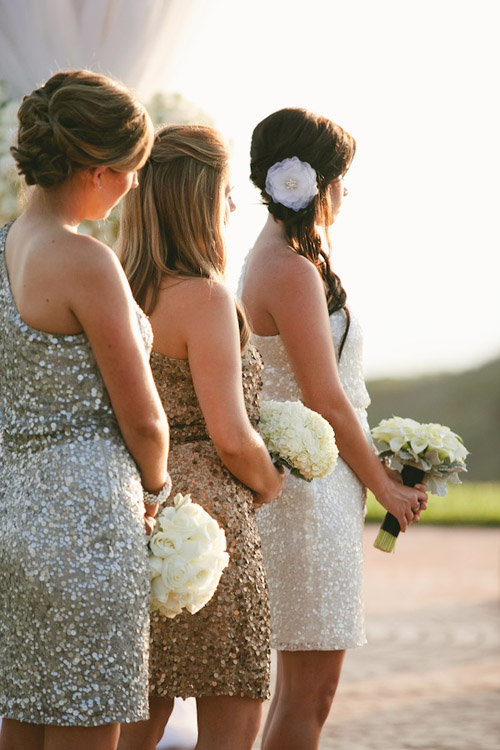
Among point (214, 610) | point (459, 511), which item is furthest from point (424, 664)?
point (459, 511)

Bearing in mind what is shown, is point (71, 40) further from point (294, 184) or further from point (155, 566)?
point (155, 566)

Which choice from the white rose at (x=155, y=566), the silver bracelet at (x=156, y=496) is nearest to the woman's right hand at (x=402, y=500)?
the silver bracelet at (x=156, y=496)

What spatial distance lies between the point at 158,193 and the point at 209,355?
1.61ft

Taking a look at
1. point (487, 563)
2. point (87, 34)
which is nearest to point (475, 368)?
point (487, 563)

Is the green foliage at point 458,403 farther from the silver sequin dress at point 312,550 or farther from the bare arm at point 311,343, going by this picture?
the bare arm at point 311,343

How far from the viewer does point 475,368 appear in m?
40.8

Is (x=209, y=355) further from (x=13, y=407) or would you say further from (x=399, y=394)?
(x=399, y=394)

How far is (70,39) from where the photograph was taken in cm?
468

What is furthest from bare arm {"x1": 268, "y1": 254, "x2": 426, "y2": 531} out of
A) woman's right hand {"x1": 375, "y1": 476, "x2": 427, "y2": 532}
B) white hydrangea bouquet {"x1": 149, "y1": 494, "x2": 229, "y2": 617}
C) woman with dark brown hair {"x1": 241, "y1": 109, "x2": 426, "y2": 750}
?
white hydrangea bouquet {"x1": 149, "y1": 494, "x2": 229, "y2": 617}

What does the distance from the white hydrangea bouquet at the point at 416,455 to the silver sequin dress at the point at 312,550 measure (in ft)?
0.43

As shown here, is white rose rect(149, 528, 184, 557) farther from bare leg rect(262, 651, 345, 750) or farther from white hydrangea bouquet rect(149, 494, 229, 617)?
bare leg rect(262, 651, 345, 750)

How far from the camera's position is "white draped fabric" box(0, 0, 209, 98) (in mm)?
4668

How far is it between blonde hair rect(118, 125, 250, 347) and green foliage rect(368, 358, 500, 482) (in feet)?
109

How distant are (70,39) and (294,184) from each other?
5.45 feet
